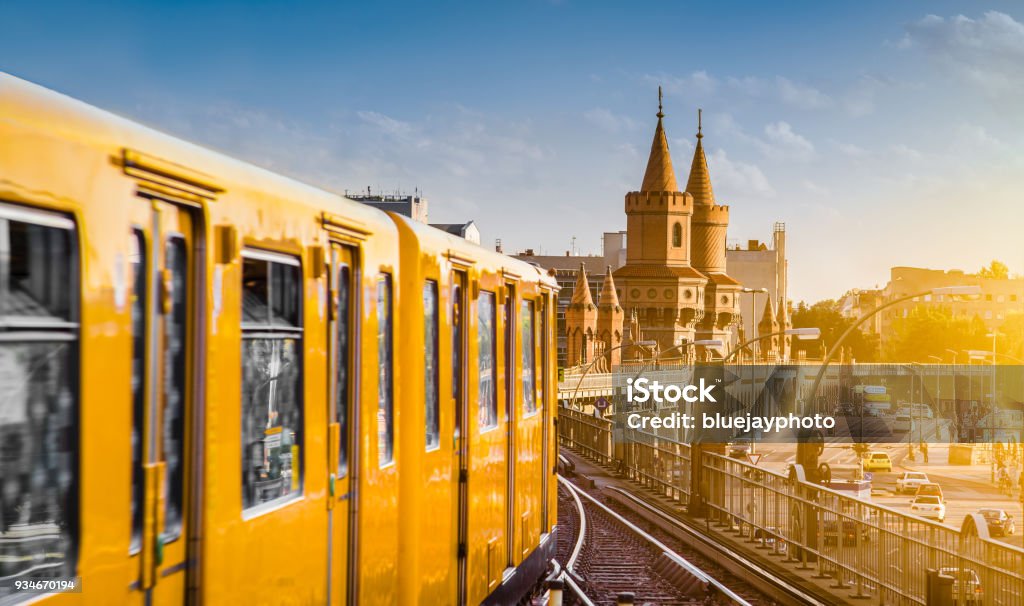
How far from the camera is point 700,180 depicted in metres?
179

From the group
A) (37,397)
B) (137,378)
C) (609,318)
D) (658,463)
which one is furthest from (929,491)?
(609,318)

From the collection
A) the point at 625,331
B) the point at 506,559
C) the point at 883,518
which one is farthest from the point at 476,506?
the point at 625,331

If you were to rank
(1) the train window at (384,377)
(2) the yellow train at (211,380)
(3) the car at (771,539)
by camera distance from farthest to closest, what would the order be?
(3) the car at (771,539), (1) the train window at (384,377), (2) the yellow train at (211,380)

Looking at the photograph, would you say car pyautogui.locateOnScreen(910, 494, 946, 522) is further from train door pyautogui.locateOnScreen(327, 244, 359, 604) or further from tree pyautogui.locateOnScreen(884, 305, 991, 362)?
tree pyautogui.locateOnScreen(884, 305, 991, 362)

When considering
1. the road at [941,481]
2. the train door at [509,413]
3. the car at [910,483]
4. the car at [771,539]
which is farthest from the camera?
the car at [910,483]

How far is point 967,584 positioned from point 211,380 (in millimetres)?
8516

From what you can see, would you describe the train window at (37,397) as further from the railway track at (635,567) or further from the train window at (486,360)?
the railway track at (635,567)

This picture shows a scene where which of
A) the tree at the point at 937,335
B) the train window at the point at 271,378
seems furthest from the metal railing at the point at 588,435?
the tree at the point at 937,335

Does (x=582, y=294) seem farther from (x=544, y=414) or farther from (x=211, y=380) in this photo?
(x=211, y=380)

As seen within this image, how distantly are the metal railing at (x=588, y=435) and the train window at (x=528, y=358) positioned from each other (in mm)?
16770

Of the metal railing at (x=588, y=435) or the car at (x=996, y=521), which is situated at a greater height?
the metal railing at (x=588, y=435)

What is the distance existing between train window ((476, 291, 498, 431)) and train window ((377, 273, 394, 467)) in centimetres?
193

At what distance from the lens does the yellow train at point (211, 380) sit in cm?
375

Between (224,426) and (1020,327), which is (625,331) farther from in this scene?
(224,426)
